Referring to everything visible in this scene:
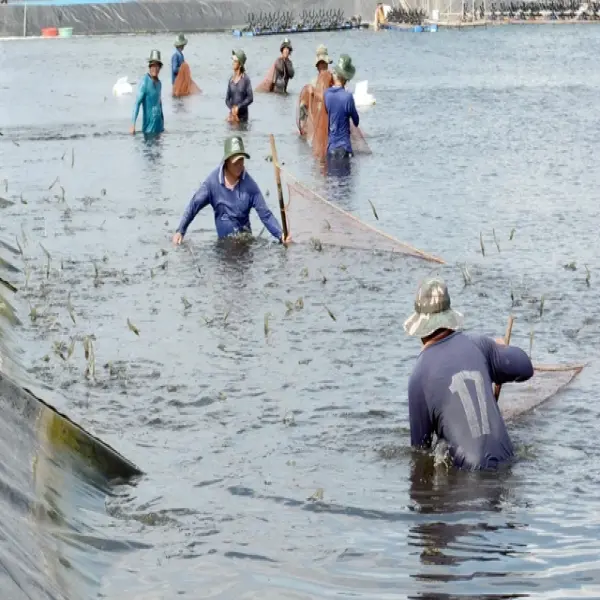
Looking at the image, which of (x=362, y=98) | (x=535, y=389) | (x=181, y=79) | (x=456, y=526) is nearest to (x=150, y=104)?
(x=362, y=98)

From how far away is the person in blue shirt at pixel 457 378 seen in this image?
732 cm

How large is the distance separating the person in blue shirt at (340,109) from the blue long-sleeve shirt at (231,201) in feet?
19.6

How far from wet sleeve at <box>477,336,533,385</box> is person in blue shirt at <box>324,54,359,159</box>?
12670mm

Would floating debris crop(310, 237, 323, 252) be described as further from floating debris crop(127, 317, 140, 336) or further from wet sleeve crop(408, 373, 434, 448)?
wet sleeve crop(408, 373, 434, 448)

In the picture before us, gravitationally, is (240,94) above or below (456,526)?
above

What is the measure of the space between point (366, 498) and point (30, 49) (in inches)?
2159

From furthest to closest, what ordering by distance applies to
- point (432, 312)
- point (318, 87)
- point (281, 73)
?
1. point (281, 73)
2. point (318, 87)
3. point (432, 312)

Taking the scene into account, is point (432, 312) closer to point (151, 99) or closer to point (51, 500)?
point (51, 500)

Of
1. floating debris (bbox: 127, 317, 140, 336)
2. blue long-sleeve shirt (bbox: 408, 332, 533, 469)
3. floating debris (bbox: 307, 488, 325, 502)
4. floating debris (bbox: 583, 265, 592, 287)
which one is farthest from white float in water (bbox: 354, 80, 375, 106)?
blue long-sleeve shirt (bbox: 408, 332, 533, 469)

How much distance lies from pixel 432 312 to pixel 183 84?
2733cm

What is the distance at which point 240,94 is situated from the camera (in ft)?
88.4

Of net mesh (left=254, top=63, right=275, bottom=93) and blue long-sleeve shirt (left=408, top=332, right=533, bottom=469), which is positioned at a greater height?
net mesh (left=254, top=63, right=275, bottom=93)

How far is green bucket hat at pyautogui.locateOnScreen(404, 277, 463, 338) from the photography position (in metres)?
7.38

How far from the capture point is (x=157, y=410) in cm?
982
